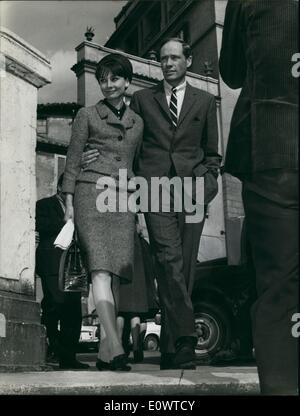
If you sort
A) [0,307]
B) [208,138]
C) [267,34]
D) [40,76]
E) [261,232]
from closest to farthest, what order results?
[261,232] → [267,34] → [208,138] → [0,307] → [40,76]

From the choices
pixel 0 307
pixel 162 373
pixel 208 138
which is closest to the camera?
pixel 162 373

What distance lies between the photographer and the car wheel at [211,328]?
5641 millimetres

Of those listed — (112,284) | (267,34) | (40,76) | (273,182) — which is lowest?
(112,284)

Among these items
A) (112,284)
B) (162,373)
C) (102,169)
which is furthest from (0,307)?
(162,373)

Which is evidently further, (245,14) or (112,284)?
(112,284)

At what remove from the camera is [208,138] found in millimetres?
3910

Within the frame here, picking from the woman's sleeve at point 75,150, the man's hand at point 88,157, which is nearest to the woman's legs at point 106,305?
the woman's sleeve at point 75,150

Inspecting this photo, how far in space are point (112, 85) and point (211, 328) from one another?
9.35 ft

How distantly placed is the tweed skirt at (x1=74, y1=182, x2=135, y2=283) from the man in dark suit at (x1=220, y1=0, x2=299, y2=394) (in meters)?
1.12

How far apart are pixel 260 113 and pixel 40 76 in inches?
105

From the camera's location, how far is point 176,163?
376cm

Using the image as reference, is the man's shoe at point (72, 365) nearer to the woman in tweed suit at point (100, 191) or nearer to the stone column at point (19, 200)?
the stone column at point (19, 200)

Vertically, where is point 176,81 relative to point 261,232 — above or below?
above

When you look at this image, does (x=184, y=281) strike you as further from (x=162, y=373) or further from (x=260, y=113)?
(x=260, y=113)
